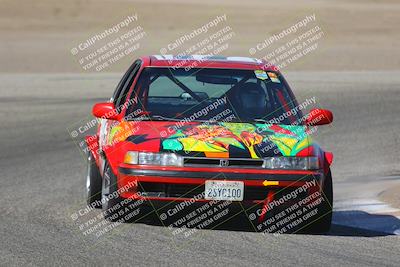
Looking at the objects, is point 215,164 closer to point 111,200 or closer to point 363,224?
point 111,200

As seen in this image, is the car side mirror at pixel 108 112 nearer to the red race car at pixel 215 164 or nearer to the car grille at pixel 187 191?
the red race car at pixel 215 164

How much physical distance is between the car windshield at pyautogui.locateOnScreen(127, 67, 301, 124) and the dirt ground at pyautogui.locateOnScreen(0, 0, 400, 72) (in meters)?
21.3

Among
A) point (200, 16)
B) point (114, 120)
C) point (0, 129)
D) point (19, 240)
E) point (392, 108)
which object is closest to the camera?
point (19, 240)

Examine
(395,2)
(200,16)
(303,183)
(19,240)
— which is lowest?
(395,2)

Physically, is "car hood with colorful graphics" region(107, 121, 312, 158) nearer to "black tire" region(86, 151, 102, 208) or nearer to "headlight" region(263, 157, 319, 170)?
"headlight" region(263, 157, 319, 170)

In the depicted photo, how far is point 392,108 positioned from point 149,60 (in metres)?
11.9

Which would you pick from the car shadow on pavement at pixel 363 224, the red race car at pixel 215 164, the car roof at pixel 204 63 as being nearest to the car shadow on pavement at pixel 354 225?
the car shadow on pavement at pixel 363 224

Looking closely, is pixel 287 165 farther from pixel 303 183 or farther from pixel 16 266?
pixel 16 266

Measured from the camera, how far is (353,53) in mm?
39375

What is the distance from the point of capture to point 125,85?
1109cm

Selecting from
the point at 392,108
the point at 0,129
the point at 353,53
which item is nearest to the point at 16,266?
the point at 0,129

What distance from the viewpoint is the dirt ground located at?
118ft

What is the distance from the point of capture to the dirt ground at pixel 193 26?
36.0m

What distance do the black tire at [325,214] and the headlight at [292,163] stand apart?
24cm
